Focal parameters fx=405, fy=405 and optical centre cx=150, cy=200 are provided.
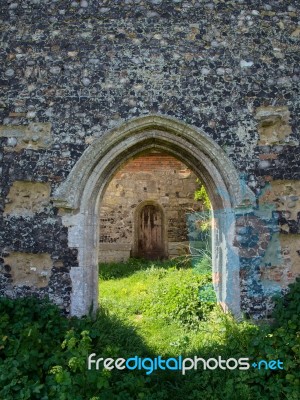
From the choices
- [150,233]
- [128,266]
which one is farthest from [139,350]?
[150,233]

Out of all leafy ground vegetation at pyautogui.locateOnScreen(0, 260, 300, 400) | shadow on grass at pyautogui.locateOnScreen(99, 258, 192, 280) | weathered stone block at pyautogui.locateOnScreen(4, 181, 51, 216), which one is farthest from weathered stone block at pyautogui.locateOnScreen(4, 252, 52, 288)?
shadow on grass at pyautogui.locateOnScreen(99, 258, 192, 280)

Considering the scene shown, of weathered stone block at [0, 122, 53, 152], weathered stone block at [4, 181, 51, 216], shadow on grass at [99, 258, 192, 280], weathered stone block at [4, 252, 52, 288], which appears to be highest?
weathered stone block at [0, 122, 53, 152]

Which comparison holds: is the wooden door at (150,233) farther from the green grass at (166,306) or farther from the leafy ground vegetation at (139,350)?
the leafy ground vegetation at (139,350)

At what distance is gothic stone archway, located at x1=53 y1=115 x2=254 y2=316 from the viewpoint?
523 cm

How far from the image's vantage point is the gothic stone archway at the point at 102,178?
17.2 feet

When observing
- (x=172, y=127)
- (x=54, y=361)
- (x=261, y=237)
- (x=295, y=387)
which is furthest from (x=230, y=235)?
(x=54, y=361)

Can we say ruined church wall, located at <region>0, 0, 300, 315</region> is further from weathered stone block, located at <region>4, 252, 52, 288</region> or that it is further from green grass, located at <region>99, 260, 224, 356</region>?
green grass, located at <region>99, 260, 224, 356</region>

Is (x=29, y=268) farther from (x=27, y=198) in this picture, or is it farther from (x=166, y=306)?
(x=166, y=306)

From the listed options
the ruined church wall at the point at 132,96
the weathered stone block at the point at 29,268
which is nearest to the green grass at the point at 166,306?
the ruined church wall at the point at 132,96

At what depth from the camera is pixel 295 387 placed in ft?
12.7

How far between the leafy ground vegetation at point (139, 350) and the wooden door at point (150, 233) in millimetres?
6574

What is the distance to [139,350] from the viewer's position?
503 cm

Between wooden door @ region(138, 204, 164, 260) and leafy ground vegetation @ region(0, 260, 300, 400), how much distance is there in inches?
259

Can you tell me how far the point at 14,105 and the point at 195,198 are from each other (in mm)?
7704
